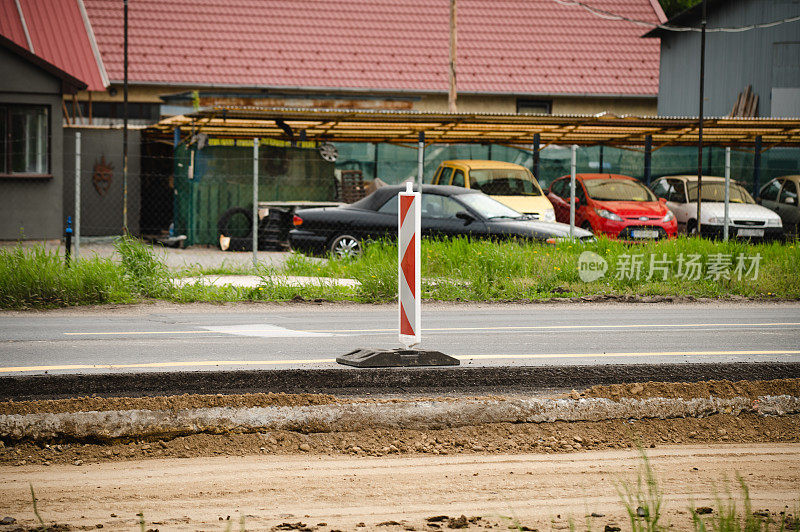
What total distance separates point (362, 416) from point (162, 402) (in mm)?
1232

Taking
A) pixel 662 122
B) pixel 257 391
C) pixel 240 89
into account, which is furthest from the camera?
pixel 240 89

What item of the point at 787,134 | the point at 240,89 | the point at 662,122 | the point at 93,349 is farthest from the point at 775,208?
the point at 93,349

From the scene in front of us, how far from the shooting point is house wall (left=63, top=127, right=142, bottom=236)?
23.2 m

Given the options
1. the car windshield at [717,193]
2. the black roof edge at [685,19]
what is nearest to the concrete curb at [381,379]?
the car windshield at [717,193]

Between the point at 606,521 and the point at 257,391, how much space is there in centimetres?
299

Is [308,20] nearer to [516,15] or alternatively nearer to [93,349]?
[516,15]

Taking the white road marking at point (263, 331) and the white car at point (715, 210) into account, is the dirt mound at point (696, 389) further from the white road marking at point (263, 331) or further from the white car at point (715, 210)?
the white car at point (715, 210)

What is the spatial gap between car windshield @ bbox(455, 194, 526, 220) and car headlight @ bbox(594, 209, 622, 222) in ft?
12.1

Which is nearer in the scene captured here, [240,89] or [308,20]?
[240,89]

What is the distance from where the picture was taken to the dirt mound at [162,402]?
595 centimetres

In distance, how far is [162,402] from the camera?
6008 mm

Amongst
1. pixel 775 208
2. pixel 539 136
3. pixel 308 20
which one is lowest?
pixel 775 208

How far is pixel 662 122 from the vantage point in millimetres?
22484

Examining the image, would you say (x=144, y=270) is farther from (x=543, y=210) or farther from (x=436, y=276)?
(x=543, y=210)
